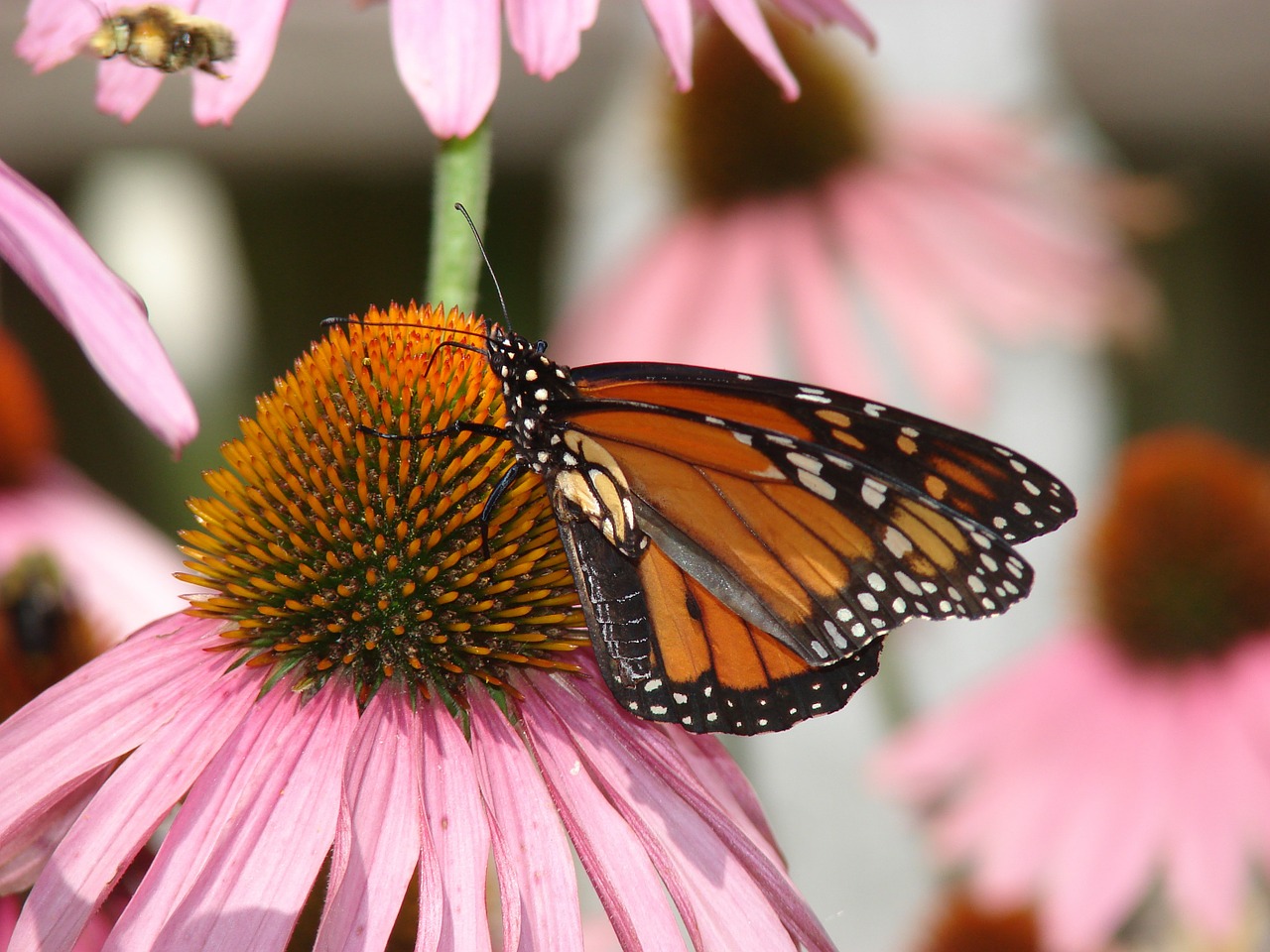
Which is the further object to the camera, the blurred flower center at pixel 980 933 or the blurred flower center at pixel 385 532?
the blurred flower center at pixel 980 933

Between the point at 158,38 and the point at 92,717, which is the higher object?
the point at 158,38

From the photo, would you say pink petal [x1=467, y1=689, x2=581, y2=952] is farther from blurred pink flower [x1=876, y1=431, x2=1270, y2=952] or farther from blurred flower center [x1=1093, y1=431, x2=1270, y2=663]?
blurred flower center [x1=1093, y1=431, x2=1270, y2=663]

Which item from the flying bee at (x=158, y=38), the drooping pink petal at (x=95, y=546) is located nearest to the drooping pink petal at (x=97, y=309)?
the flying bee at (x=158, y=38)

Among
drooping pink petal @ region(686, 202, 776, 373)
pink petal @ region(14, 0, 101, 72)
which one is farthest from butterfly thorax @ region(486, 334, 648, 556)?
drooping pink petal @ region(686, 202, 776, 373)

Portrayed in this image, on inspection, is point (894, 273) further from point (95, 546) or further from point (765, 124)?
point (95, 546)

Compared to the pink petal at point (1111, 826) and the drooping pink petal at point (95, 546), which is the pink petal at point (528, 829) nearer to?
the drooping pink petal at point (95, 546)

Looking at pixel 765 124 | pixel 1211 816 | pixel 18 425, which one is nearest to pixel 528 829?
pixel 1211 816

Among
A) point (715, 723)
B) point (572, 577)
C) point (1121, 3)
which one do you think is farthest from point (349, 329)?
point (1121, 3)
